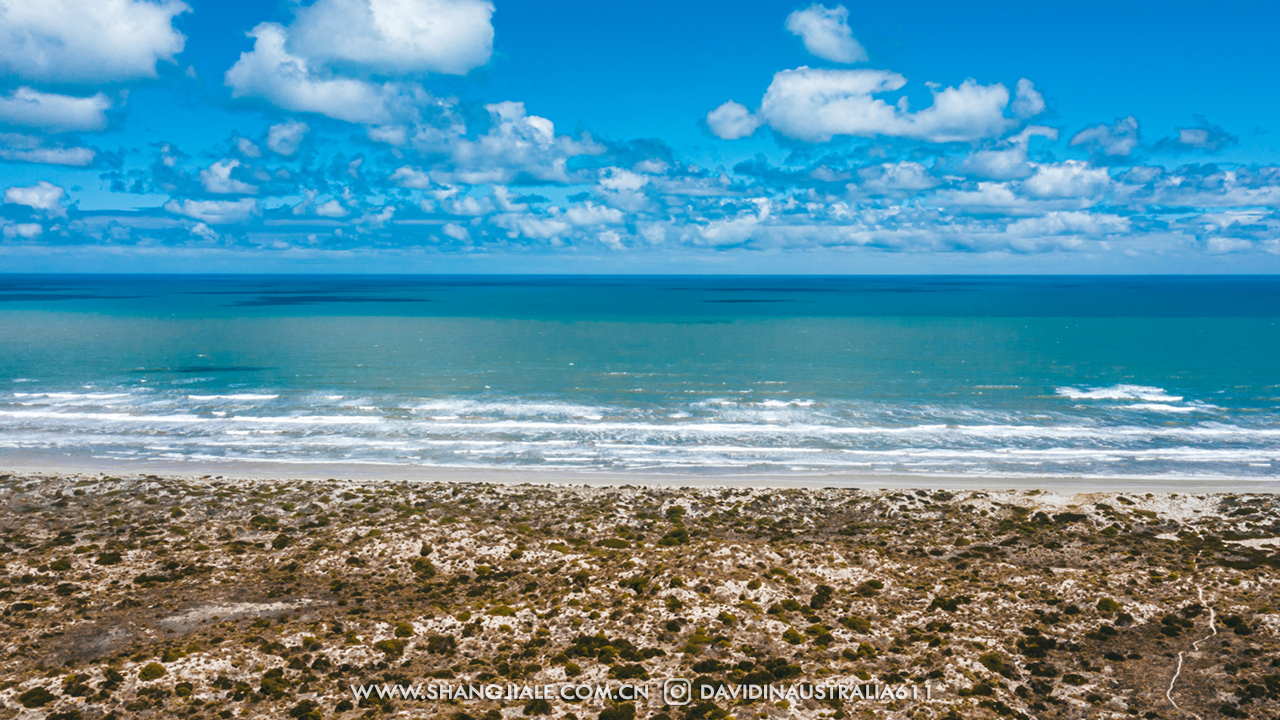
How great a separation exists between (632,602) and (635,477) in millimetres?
11388

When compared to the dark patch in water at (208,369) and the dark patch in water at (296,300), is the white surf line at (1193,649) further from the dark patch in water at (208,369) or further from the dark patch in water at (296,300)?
the dark patch in water at (296,300)

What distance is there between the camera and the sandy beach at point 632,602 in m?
12.1

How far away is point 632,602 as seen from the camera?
15.3 metres

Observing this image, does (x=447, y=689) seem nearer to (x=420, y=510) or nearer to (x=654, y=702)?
(x=654, y=702)

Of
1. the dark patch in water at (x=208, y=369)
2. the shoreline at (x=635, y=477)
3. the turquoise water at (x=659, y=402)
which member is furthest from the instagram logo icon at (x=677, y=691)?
the dark patch in water at (x=208, y=369)

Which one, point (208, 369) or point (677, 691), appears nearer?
point (677, 691)

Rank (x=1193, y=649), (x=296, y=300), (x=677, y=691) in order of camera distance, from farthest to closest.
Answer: (x=296, y=300)
(x=1193, y=649)
(x=677, y=691)

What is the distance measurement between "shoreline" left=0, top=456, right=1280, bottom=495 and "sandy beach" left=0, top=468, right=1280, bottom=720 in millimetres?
2027

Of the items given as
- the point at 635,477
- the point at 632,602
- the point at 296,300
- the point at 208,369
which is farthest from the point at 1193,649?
the point at 296,300

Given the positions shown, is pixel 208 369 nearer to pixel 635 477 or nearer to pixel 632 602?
pixel 635 477

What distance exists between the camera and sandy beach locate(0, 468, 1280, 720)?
1206cm

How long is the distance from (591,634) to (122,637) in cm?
891

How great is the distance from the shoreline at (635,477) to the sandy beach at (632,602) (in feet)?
6.65

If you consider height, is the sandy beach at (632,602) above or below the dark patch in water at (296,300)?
below
